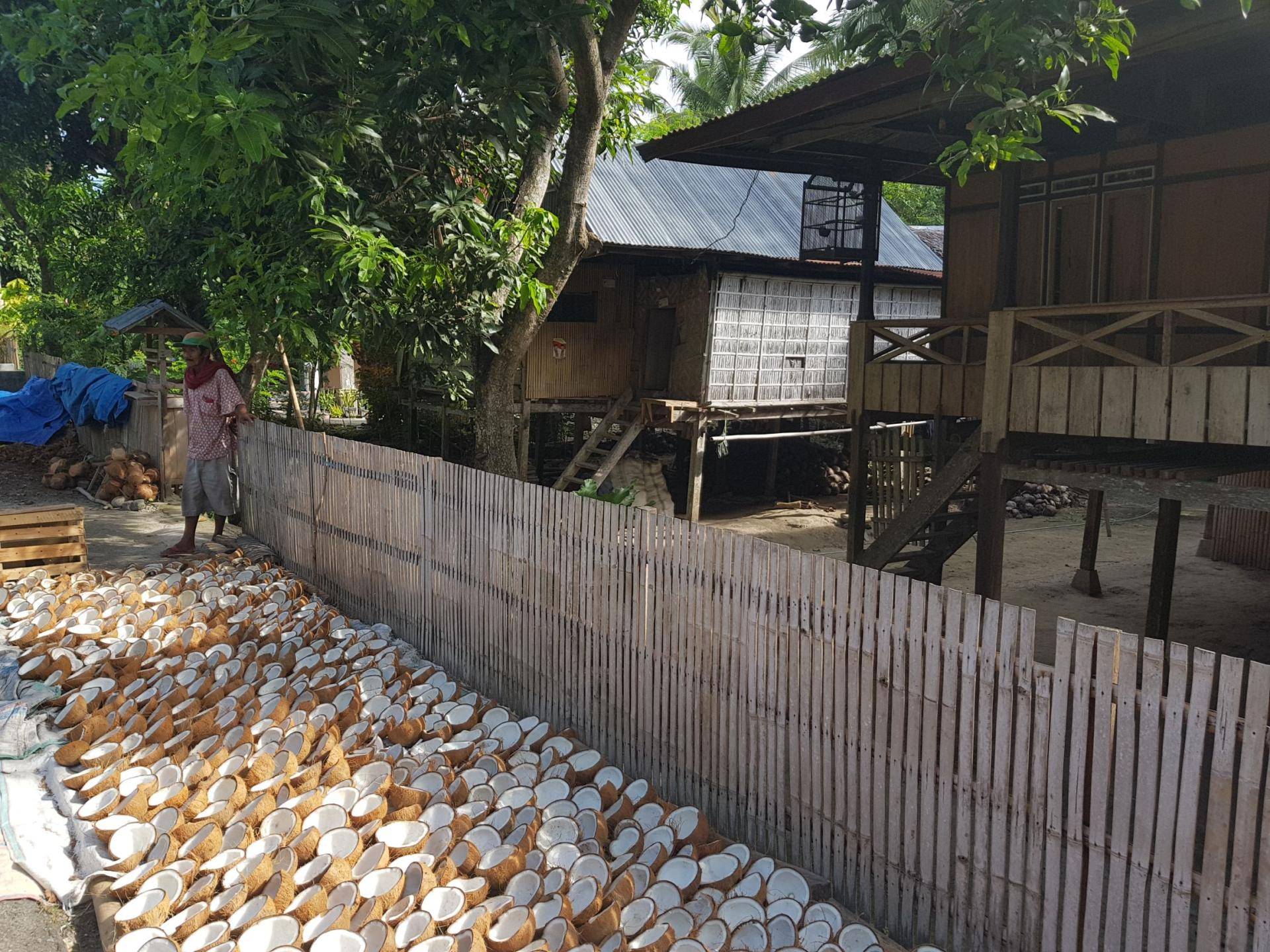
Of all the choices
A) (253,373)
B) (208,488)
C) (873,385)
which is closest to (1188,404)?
(873,385)

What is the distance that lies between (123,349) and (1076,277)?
1811 centimetres

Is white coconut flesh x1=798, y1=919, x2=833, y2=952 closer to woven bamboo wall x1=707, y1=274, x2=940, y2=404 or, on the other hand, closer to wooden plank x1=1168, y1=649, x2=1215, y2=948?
wooden plank x1=1168, y1=649, x2=1215, y2=948

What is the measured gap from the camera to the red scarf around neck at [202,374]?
30.4ft

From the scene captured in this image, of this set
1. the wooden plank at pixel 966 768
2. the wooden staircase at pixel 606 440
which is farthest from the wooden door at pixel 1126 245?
the wooden staircase at pixel 606 440

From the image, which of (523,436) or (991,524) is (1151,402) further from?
(523,436)

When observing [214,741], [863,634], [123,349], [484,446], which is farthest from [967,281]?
[123,349]

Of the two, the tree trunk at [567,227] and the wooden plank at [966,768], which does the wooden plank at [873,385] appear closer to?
the tree trunk at [567,227]

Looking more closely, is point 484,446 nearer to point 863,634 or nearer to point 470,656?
point 470,656

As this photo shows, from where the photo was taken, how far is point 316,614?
25.3 ft

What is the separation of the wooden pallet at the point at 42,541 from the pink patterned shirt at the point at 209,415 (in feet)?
3.82

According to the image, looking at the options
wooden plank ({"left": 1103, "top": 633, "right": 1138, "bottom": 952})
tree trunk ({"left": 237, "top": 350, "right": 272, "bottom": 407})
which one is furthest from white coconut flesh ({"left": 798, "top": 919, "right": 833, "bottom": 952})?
tree trunk ({"left": 237, "top": 350, "right": 272, "bottom": 407})

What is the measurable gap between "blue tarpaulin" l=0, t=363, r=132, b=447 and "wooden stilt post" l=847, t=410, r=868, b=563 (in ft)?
32.8

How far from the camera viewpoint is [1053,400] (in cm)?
721

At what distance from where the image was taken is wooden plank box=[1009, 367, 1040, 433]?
7.33m
